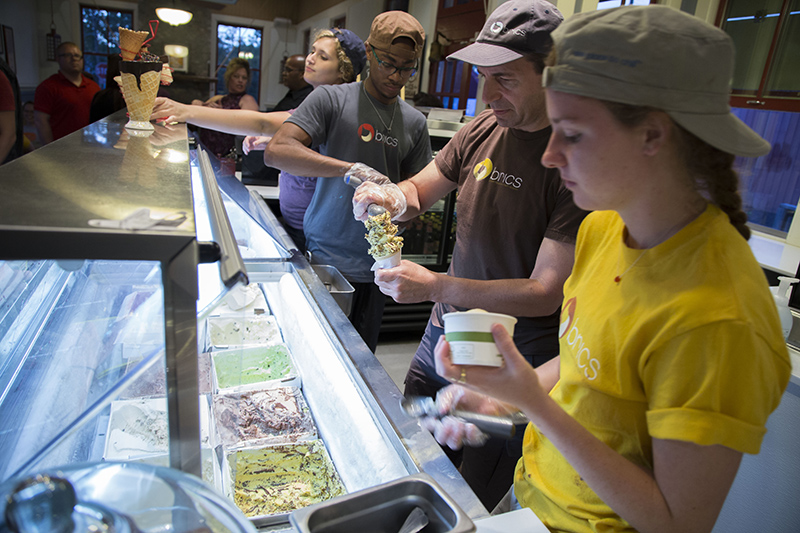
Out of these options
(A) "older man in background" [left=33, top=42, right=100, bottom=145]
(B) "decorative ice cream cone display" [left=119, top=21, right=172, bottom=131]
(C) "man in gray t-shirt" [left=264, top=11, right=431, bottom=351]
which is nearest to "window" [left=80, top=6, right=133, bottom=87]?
(A) "older man in background" [left=33, top=42, right=100, bottom=145]

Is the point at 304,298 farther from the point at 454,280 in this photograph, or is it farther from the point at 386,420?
the point at 386,420

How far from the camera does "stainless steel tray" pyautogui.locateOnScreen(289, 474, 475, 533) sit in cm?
85

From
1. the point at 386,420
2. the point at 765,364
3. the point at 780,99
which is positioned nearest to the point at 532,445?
the point at 386,420

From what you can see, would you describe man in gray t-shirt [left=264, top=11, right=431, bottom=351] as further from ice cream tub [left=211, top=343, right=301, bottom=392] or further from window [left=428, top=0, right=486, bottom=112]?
window [left=428, top=0, right=486, bottom=112]

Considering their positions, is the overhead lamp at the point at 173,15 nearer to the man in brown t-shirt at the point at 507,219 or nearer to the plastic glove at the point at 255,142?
the plastic glove at the point at 255,142

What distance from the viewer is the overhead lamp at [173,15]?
5.91 m

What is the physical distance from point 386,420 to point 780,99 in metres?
3.85

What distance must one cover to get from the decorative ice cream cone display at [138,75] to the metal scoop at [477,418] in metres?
1.40

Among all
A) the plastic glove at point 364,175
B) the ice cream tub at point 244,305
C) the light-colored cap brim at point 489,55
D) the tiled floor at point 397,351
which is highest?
the light-colored cap brim at point 489,55

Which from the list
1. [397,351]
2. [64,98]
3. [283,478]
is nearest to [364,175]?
[283,478]

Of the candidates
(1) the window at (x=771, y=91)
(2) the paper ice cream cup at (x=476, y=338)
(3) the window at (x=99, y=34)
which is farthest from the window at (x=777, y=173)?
(3) the window at (x=99, y=34)

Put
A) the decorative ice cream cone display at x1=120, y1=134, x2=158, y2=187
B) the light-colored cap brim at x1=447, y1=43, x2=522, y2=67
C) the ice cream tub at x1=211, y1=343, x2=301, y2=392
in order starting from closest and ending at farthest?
the decorative ice cream cone display at x1=120, y1=134, x2=158, y2=187, the light-colored cap brim at x1=447, y1=43, x2=522, y2=67, the ice cream tub at x1=211, y1=343, x2=301, y2=392

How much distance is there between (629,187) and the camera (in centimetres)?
89

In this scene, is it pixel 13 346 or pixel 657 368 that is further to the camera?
pixel 13 346
